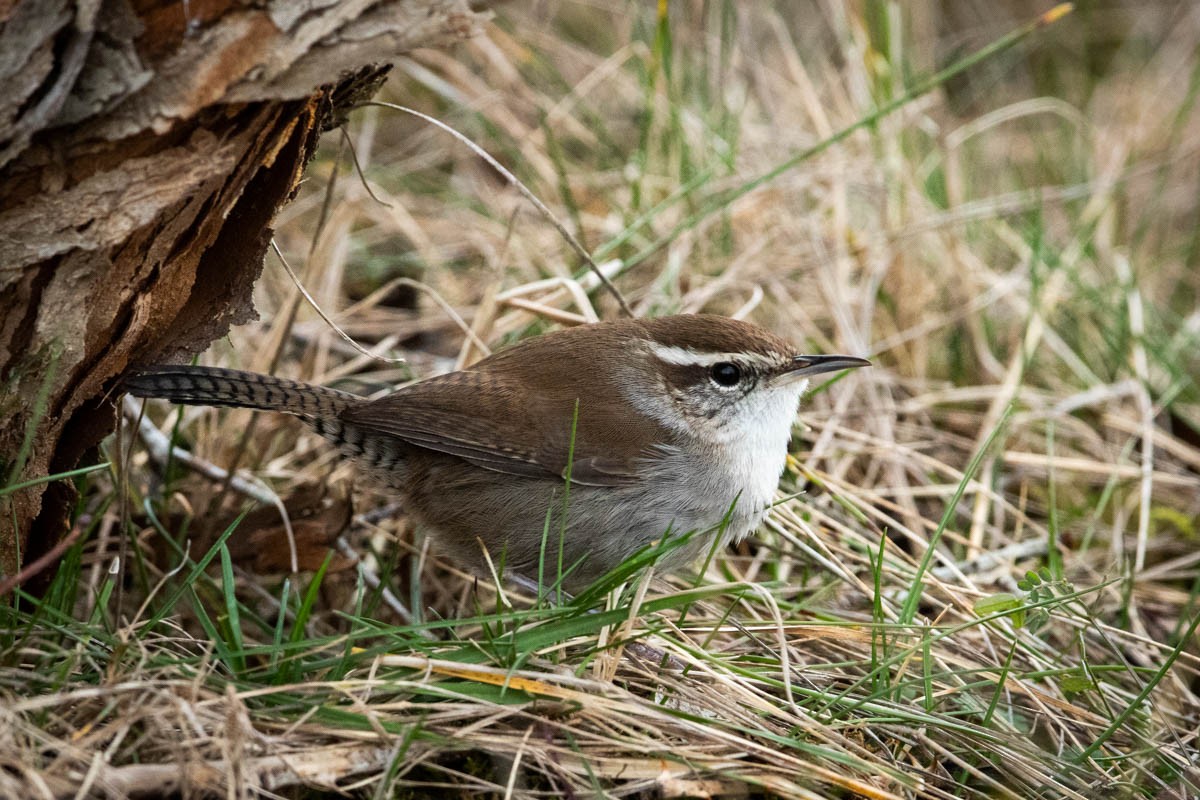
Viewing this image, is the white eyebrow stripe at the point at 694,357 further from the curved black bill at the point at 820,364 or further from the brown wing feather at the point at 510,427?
the brown wing feather at the point at 510,427

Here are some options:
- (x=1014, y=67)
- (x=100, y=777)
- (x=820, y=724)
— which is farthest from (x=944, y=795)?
(x=1014, y=67)

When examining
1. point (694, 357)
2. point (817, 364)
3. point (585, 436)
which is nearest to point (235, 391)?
point (585, 436)

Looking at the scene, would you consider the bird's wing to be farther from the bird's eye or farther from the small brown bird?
the bird's eye

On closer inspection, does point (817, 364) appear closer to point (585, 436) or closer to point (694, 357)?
point (694, 357)

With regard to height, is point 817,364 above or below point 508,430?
below

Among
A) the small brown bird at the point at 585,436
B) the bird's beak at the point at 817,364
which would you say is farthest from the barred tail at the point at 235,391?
the bird's beak at the point at 817,364

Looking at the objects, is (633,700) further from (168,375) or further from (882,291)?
(882,291)
